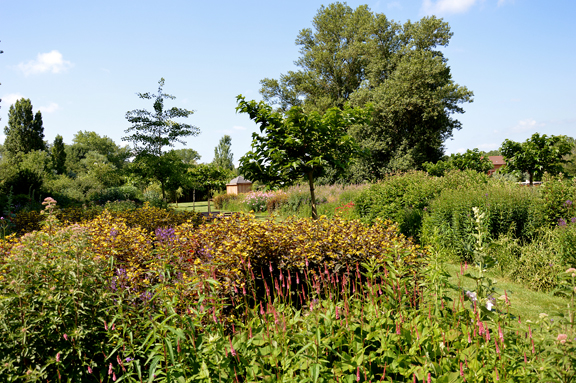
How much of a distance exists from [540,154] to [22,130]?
157ft

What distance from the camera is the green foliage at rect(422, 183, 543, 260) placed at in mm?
6199

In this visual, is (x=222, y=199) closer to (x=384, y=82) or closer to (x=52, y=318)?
(x=384, y=82)

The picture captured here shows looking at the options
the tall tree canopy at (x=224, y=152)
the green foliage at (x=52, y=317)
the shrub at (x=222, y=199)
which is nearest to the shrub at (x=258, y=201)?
the shrub at (x=222, y=199)

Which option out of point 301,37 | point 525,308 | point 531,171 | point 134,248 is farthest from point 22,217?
point 301,37

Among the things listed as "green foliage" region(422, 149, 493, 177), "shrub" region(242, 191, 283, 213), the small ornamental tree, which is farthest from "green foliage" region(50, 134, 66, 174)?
the small ornamental tree

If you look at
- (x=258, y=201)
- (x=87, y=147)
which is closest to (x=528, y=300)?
(x=258, y=201)

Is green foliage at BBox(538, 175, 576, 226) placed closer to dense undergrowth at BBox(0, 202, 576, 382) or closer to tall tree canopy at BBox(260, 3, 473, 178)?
dense undergrowth at BBox(0, 202, 576, 382)

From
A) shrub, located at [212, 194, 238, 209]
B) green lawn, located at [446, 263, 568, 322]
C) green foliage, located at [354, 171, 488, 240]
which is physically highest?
green foliage, located at [354, 171, 488, 240]

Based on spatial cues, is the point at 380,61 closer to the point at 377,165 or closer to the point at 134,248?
the point at 377,165

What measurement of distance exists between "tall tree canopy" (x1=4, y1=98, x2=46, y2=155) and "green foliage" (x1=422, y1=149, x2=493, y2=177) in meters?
42.4

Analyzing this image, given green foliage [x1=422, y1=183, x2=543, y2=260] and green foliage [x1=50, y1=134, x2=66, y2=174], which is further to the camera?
green foliage [x1=50, y1=134, x2=66, y2=174]

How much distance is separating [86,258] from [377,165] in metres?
24.4

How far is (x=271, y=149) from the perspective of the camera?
6.50 meters

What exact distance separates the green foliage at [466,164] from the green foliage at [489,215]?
13.3m
